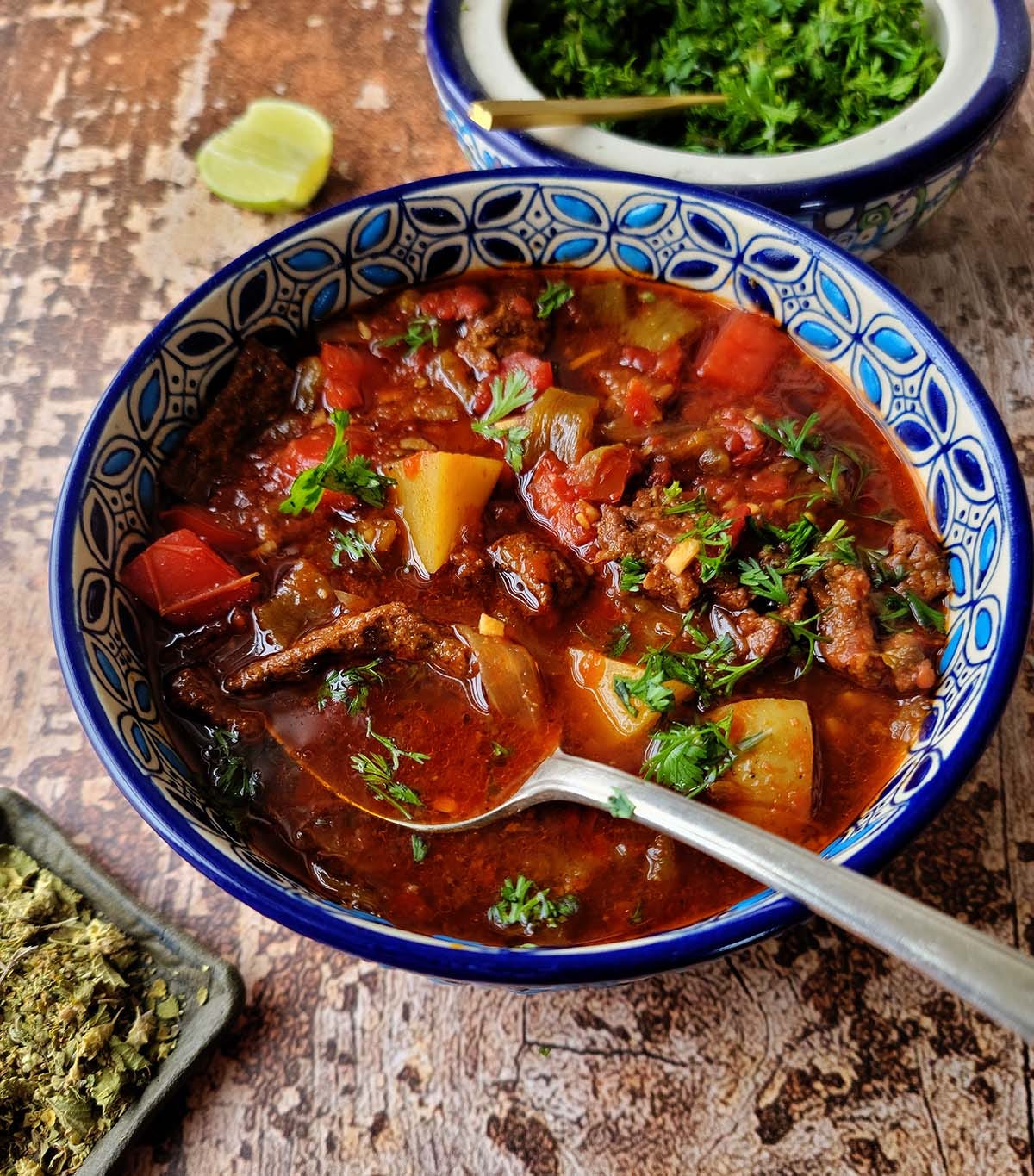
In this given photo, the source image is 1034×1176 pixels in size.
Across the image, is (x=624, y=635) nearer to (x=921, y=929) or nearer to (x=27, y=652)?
(x=921, y=929)

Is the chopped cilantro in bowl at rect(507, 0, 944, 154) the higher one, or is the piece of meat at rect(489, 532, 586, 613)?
the chopped cilantro in bowl at rect(507, 0, 944, 154)

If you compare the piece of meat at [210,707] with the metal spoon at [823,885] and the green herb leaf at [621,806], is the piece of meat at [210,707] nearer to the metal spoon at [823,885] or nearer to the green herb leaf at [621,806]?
the metal spoon at [823,885]

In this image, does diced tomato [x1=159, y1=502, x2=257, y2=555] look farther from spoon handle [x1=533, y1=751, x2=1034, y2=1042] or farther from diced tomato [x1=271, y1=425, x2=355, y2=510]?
spoon handle [x1=533, y1=751, x2=1034, y2=1042]

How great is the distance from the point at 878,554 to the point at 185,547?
1.71 m

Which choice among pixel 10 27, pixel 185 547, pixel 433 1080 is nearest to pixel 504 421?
pixel 185 547

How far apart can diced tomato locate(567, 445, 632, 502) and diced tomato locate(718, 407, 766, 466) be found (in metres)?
0.28

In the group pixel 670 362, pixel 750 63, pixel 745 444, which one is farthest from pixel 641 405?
pixel 750 63

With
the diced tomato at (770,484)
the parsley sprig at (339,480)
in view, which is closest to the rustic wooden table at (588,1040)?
the diced tomato at (770,484)

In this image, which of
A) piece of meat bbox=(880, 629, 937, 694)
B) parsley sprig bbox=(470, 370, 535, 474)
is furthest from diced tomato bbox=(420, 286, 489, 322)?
piece of meat bbox=(880, 629, 937, 694)

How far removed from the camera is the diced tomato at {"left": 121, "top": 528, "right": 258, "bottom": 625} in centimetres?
267

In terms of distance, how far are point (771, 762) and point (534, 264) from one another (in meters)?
1.63

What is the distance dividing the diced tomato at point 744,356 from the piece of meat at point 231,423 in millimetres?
1192

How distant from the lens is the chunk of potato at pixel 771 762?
7.95 feet

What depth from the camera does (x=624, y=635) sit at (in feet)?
8.88
